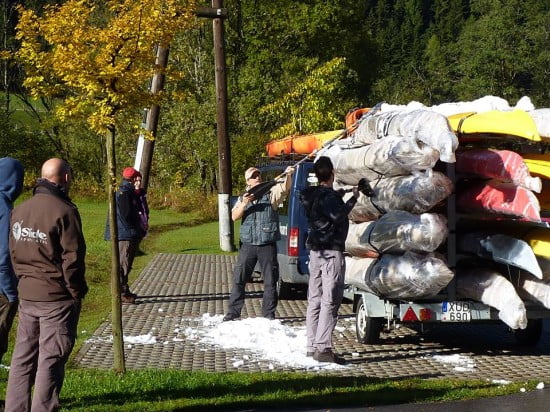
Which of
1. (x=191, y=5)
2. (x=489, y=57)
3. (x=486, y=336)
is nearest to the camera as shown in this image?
(x=191, y=5)

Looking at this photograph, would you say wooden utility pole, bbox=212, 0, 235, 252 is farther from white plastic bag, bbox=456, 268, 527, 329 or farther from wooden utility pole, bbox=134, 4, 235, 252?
white plastic bag, bbox=456, 268, 527, 329

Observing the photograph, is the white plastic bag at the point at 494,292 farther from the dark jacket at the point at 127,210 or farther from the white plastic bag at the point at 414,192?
the dark jacket at the point at 127,210

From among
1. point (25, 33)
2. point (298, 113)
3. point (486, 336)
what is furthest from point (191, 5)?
point (298, 113)

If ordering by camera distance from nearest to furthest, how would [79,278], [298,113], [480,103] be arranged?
A: [79,278], [480,103], [298,113]

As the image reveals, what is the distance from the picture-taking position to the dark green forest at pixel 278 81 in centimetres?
4250

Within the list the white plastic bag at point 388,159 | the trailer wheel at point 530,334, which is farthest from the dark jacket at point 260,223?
the trailer wheel at point 530,334

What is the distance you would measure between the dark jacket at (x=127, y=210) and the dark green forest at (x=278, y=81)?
1421cm

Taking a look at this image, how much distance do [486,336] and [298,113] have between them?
26316mm

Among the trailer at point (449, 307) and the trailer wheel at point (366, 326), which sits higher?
the trailer at point (449, 307)

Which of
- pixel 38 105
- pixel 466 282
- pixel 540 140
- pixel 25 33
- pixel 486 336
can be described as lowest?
pixel 486 336

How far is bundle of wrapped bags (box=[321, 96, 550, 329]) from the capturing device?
10102 millimetres

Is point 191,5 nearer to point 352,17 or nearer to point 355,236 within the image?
point 355,236

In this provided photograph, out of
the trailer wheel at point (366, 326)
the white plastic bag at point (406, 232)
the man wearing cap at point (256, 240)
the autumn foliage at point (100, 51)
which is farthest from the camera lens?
the man wearing cap at point (256, 240)

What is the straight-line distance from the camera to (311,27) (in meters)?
56.1
